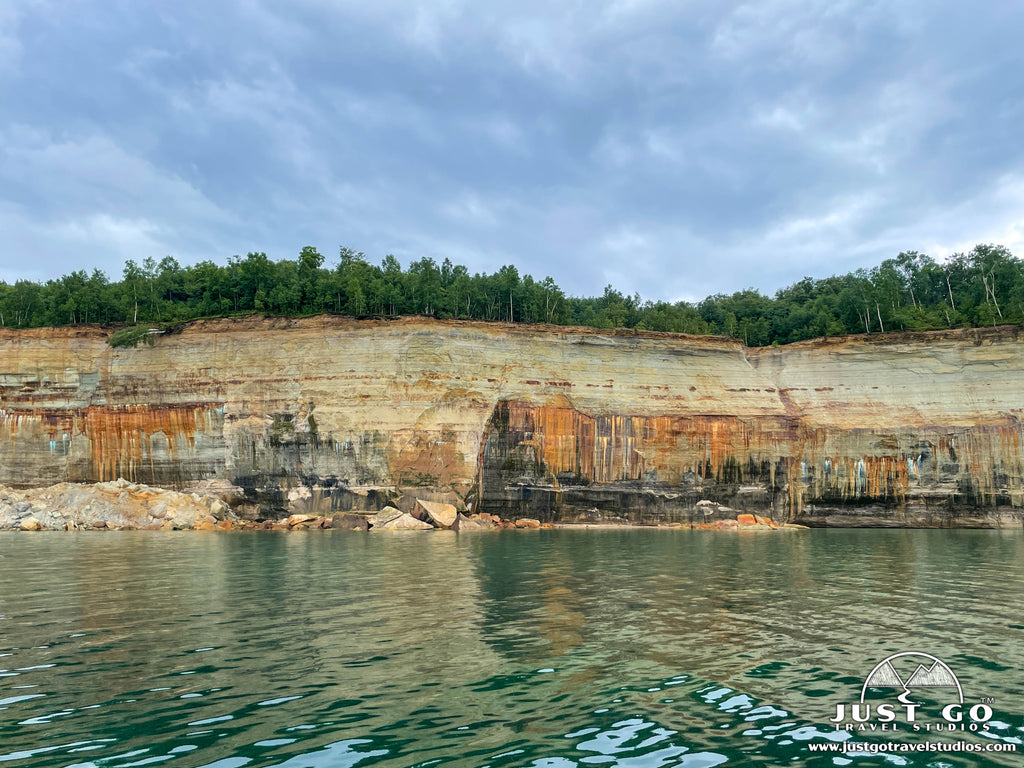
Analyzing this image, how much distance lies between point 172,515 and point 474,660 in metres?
37.6

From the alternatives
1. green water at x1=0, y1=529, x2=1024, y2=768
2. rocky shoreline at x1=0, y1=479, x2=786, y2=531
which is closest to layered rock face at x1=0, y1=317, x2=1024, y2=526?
rocky shoreline at x1=0, y1=479, x2=786, y2=531

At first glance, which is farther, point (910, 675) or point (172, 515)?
point (172, 515)

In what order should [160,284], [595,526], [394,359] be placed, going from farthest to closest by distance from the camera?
1. [160,284]
2. [394,359]
3. [595,526]

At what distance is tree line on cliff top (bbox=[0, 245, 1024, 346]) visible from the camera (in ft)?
188

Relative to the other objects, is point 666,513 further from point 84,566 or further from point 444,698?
point 444,698

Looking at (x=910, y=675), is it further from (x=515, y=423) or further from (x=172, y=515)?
(x=172, y=515)

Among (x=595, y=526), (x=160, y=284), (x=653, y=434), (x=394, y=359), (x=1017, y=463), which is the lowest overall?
(x=595, y=526)

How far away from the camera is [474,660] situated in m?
9.25

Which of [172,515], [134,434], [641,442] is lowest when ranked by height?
[172,515]

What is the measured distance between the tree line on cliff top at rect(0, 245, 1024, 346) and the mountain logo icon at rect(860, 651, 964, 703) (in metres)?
47.1

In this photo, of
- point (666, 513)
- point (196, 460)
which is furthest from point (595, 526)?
point (196, 460)

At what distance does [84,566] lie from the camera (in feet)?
65.0

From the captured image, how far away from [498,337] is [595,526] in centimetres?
1435

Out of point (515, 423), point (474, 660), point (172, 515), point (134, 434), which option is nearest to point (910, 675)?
point (474, 660)
